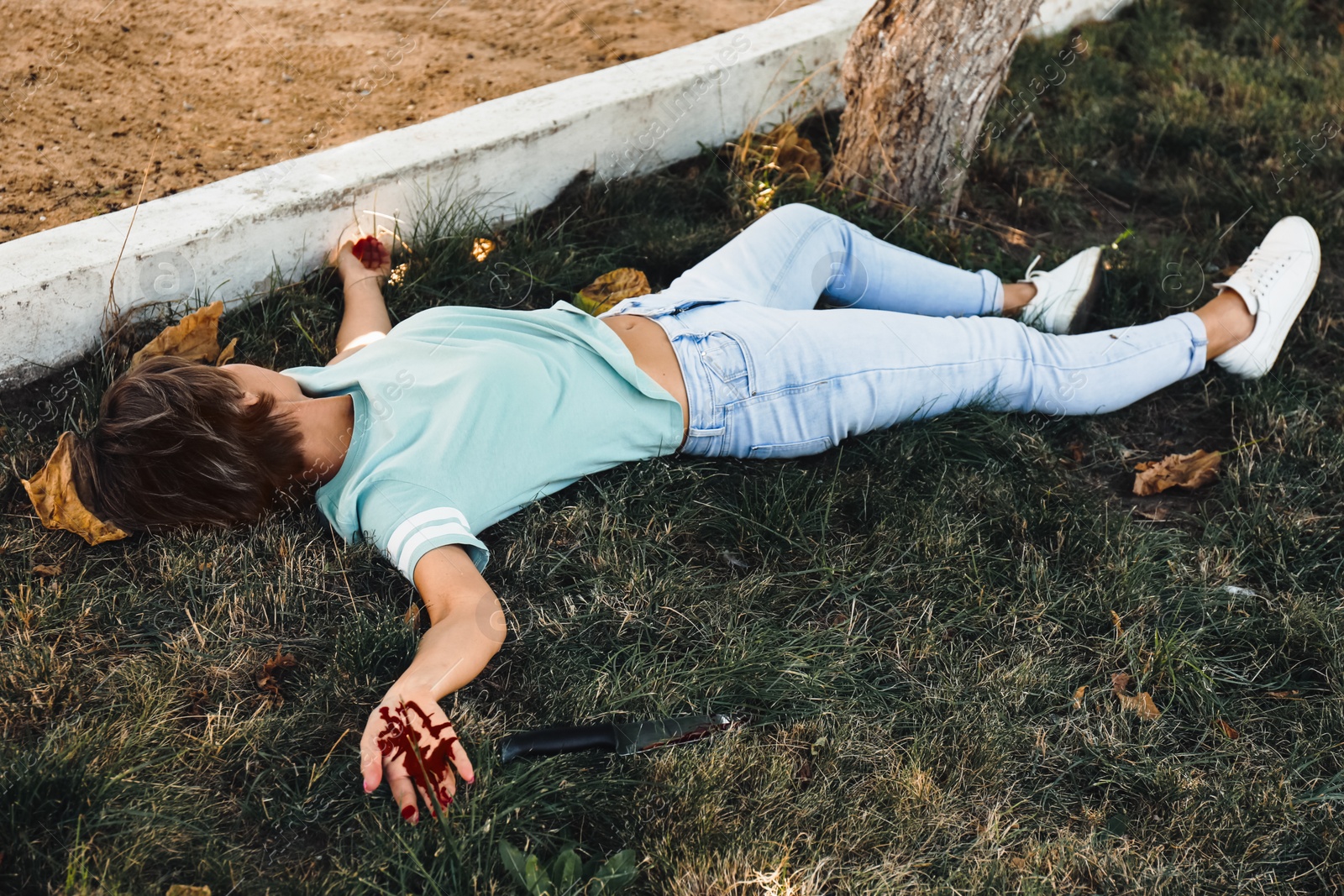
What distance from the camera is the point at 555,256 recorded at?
3113 mm

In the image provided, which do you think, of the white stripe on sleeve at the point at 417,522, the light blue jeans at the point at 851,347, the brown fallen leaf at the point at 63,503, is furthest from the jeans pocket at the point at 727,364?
the brown fallen leaf at the point at 63,503

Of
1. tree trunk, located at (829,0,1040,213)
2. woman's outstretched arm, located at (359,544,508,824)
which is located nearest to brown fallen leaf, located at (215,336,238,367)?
woman's outstretched arm, located at (359,544,508,824)

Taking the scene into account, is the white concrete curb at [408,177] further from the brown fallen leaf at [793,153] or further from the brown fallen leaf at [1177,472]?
the brown fallen leaf at [1177,472]

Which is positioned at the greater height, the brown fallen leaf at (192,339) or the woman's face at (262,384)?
the woman's face at (262,384)

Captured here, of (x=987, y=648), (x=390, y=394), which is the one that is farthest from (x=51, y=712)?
(x=987, y=648)

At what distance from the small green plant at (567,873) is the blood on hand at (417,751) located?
150 mm

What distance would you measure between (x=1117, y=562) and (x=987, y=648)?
415mm

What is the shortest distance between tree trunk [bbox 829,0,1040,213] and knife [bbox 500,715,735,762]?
2077 mm

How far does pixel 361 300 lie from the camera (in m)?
2.81

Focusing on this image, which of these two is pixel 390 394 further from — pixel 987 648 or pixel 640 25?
pixel 640 25

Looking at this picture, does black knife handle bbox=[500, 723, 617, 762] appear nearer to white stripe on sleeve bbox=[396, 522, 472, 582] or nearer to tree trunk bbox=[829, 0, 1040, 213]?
white stripe on sleeve bbox=[396, 522, 472, 582]

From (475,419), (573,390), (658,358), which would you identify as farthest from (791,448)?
(475,419)

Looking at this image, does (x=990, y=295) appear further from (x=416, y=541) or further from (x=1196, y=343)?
(x=416, y=541)

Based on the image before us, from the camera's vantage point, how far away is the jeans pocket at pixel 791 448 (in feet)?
8.45
